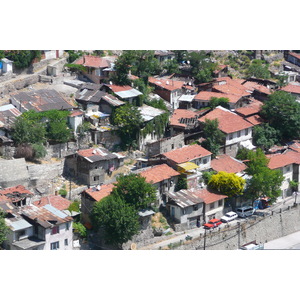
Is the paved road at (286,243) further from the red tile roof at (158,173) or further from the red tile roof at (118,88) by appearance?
the red tile roof at (118,88)

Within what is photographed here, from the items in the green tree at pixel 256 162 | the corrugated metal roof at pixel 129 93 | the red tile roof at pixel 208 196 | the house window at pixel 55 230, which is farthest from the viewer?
the corrugated metal roof at pixel 129 93

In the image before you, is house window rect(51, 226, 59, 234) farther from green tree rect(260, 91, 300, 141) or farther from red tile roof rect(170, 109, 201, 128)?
green tree rect(260, 91, 300, 141)

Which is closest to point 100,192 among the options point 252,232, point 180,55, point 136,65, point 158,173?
point 158,173

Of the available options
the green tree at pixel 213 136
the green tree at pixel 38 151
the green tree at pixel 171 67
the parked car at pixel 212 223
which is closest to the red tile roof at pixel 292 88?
the green tree at pixel 171 67

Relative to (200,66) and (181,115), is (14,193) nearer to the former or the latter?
(181,115)

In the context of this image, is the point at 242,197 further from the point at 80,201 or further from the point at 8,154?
the point at 8,154

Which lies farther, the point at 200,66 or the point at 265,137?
the point at 200,66

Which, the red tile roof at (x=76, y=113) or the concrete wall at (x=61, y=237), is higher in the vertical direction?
the red tile roof at (x=76, y=113)
